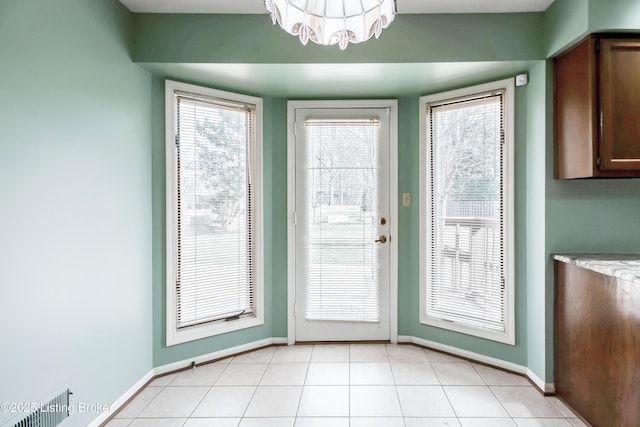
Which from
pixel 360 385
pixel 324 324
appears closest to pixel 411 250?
pixel 324 324

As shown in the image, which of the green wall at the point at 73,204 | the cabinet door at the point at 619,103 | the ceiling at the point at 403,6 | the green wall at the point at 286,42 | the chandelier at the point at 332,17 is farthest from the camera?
the green wall at the point at 286,42

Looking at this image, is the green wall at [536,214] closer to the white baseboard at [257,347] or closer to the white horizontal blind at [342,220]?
the white baseboard at [257,347]

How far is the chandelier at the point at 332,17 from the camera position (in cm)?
113

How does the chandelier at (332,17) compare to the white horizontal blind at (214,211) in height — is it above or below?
above

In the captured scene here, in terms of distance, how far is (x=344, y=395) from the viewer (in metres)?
2.25

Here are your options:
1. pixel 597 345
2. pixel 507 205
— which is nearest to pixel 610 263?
pixel 597 345

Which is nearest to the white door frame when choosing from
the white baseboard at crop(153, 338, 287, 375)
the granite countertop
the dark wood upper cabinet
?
the white baseboard at crop(153, 338, 287, 375)

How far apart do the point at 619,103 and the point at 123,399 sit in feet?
11.4

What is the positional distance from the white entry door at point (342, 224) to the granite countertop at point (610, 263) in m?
1.36

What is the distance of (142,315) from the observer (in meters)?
2.38

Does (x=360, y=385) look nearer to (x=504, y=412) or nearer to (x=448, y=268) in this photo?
(x=504, y=412)

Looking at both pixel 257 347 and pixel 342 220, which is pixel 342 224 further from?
pixel 257 347

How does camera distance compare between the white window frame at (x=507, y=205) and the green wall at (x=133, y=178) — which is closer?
the green wall at (x=133, y=178)

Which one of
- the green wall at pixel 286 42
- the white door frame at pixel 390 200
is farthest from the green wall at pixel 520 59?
the white door frame at pixel 390 200
